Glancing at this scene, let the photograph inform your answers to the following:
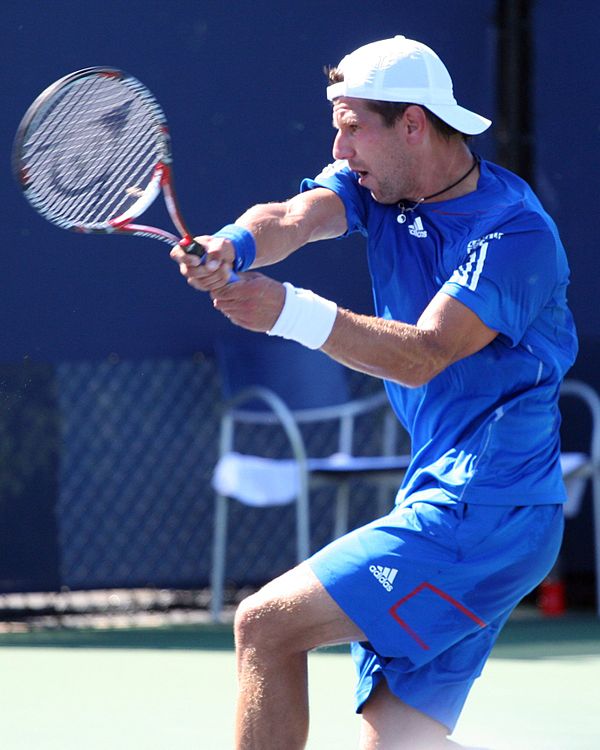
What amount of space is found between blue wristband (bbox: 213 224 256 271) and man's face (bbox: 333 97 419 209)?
24cm

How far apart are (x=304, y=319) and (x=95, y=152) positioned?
76cm

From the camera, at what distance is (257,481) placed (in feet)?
18.2

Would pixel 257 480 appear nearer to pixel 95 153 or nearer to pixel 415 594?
pixel 95 153

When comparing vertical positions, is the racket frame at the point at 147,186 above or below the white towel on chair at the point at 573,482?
above

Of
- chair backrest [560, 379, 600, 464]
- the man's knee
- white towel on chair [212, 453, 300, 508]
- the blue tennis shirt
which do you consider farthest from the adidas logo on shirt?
chair backrest [560, 379, 600, 464]

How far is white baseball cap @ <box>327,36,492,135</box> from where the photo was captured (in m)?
2.91

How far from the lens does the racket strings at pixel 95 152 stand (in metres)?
3.06

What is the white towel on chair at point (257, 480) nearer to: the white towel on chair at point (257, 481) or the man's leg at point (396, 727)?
the white towel on chair at point (257, 481)

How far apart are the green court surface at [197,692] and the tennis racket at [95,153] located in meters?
1.40

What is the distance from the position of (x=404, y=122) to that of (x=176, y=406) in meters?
3.09

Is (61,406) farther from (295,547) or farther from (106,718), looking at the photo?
(106,718)

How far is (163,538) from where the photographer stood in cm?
582

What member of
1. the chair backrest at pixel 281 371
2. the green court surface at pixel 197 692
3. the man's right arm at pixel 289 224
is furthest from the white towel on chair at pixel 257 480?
the man's right arm at pixel 289 224

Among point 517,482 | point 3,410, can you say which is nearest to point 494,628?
point 517,482
